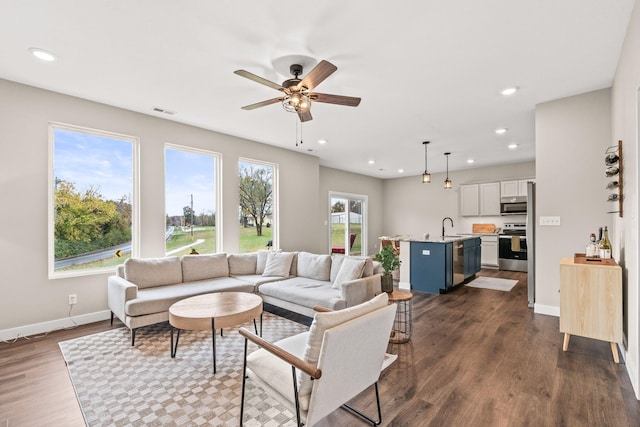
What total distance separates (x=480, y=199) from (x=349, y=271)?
6.13m

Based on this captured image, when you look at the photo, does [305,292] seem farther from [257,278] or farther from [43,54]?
[43,54]

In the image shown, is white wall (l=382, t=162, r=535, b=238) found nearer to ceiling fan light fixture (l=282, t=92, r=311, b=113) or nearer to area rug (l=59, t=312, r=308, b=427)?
area rug (l=59, t=312, r=308, b=427)

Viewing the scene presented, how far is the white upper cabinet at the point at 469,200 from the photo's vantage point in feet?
26.9

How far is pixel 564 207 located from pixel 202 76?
4.49 m

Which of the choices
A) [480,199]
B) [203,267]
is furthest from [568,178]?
[203,267]

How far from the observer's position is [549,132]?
3.78 m

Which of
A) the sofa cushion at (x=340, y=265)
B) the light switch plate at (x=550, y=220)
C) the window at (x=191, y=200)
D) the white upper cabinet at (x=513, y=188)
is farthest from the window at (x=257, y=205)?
the white upper cabinet at (x=513, y=188)

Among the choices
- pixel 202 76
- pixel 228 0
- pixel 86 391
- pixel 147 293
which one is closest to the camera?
pixel 228 0

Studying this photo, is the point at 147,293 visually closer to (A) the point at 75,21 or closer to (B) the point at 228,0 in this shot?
(A) the point at 75,21

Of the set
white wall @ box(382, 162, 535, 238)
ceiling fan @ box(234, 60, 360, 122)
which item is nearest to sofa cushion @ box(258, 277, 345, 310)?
ceiling fan @ box(234, 60, 360, 122)

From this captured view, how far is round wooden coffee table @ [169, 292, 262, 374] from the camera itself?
8.29ft

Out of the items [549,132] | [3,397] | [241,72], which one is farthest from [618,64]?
[3,397]

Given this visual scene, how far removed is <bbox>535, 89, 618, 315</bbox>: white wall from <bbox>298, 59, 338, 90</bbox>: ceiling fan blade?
3.16 meters

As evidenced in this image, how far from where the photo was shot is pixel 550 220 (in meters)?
3.75
